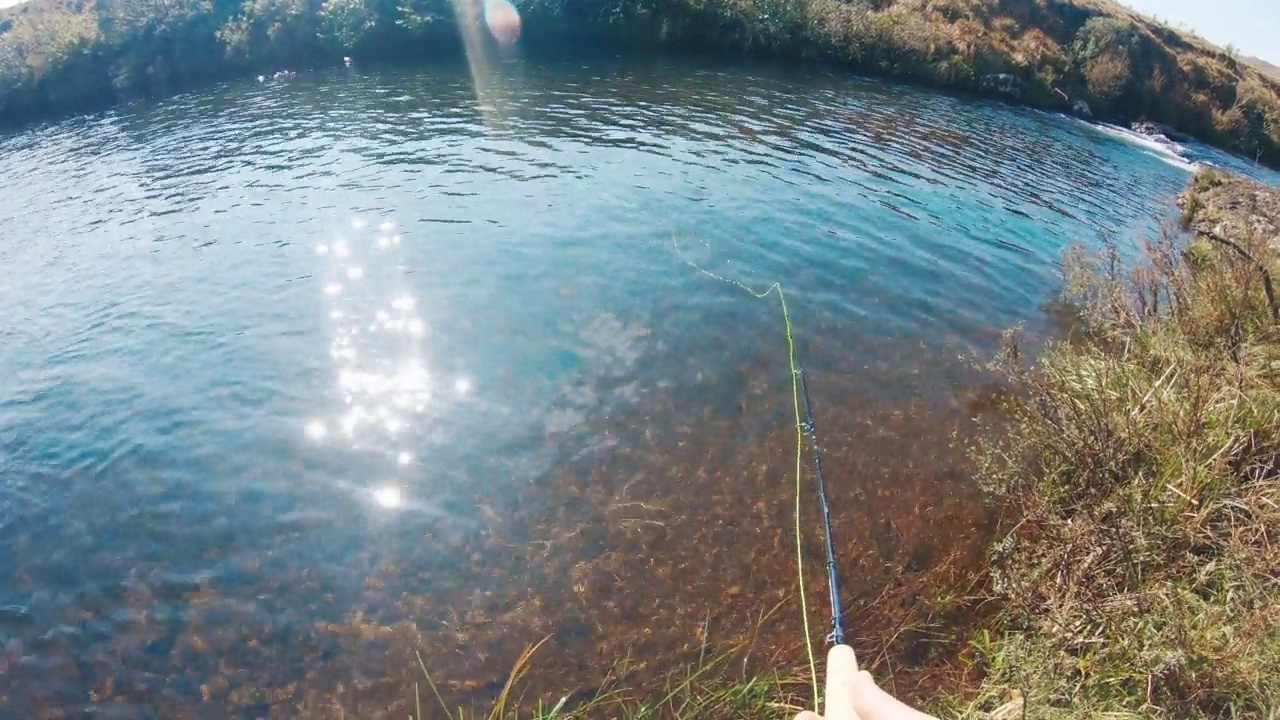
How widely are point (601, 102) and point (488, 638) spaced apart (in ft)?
77.6

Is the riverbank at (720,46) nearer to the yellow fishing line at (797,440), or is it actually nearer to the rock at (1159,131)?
the rock at (1159,131)

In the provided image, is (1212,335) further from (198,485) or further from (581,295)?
(198,485)

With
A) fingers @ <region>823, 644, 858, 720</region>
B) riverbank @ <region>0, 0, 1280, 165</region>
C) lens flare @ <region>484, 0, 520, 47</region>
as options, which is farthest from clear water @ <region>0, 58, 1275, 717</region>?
lens flare @ <region>484, 0, 520, 47</region>

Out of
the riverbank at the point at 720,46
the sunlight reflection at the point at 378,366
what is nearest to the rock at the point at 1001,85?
the riverbank at the point at 720,46

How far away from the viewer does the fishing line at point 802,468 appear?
639cm

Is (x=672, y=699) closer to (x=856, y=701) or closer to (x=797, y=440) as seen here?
(x=856, y=701)

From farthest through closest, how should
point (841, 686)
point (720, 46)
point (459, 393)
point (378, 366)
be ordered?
1. point (720, 46)
2. point (378, 366)
3. point (459, 393)
4. point (841, 686)

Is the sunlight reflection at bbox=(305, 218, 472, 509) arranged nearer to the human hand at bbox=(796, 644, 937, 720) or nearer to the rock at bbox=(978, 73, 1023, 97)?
the human hand at bbox=(796, 644, 937, 720)

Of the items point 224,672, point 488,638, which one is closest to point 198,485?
point 224,672

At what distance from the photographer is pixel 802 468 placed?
30.1 feet

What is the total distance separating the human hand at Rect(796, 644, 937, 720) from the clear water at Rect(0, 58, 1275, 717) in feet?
9.44

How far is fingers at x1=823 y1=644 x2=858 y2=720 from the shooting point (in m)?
4.02

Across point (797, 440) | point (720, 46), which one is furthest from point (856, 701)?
point (720, 46)

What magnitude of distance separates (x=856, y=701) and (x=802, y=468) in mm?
5227
